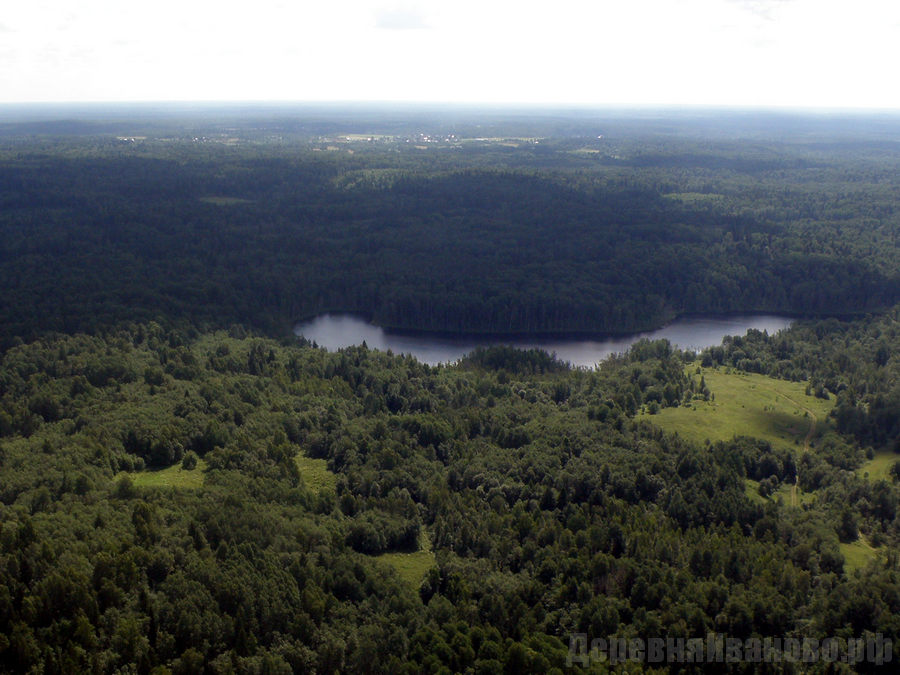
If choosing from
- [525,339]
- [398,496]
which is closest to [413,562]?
[398,496]

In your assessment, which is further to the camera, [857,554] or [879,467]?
[879,467]

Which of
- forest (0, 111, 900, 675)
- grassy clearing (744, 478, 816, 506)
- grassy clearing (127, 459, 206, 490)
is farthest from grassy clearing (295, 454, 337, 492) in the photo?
grassy clearing (744, 478, 816, 506)

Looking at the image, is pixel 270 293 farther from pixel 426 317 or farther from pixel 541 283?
pixel 541 283

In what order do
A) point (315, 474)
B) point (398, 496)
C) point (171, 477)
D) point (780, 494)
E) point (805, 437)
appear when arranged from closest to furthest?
1. point (398, 496)
2. point (171, 477)
3. point (315, 474)
4. point (780, 494)
5. point (805, 437)

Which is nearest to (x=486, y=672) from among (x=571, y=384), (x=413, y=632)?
(x=413, y=632)

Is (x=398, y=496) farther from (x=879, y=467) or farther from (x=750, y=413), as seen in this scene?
(x=879, y=467)

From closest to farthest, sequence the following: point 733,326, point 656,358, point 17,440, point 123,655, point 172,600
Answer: point 123,655
point 172,600
point 17,440
point 656,358
point 733,326

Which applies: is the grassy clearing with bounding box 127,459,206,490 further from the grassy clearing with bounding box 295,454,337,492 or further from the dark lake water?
the dark lake water
